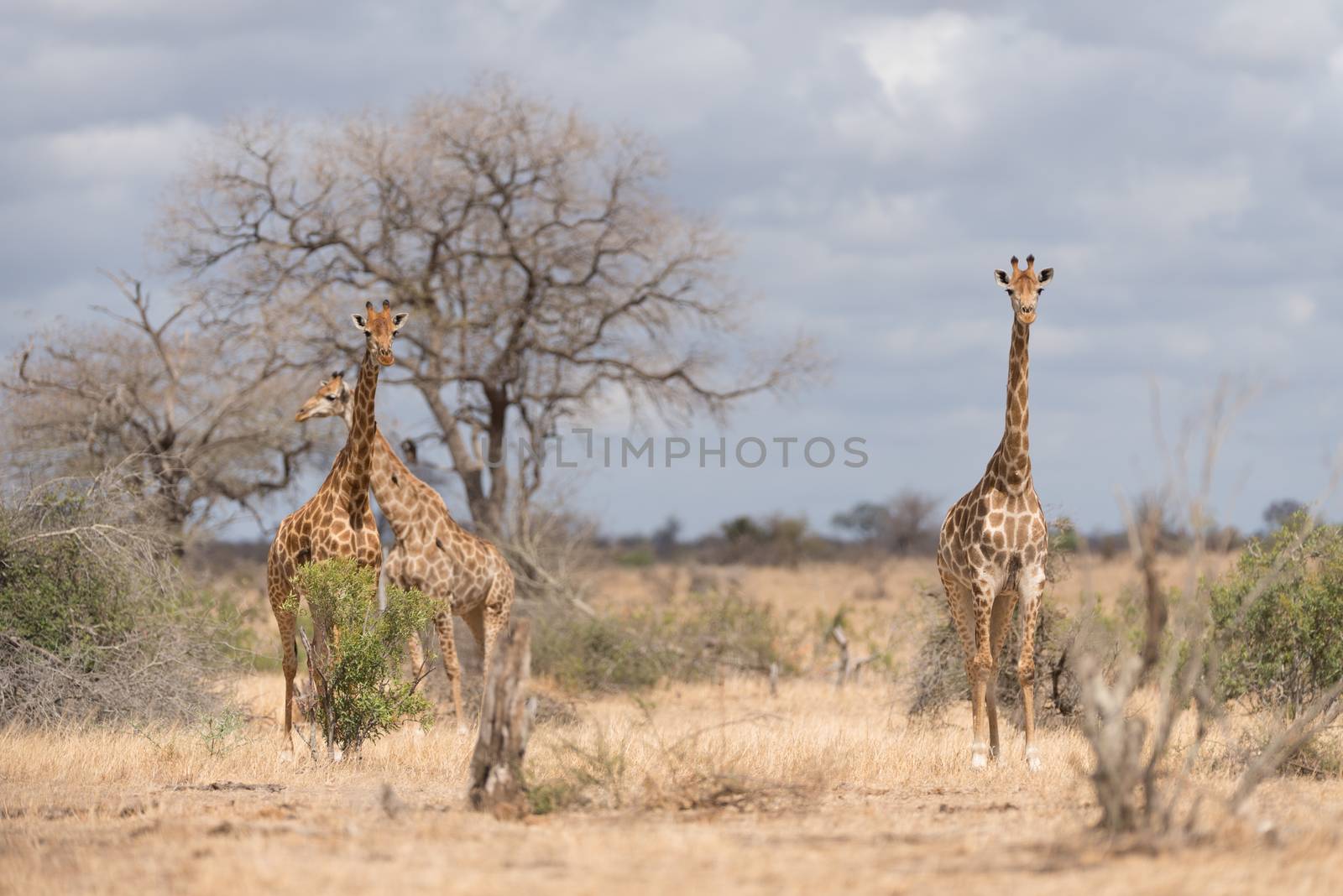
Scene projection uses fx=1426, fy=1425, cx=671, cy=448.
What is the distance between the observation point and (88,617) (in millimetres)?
12922

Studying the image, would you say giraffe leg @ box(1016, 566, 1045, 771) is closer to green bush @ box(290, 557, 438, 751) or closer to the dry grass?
the dry grass

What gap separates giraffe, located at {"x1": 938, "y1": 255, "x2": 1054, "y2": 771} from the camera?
34.3 feet

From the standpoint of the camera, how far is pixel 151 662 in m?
12.7

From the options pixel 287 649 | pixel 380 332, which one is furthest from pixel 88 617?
pixel 380 332

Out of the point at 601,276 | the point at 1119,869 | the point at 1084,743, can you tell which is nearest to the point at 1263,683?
the point at 1084,743

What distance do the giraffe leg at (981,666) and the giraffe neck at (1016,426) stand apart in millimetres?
826

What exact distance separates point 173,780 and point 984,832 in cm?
547

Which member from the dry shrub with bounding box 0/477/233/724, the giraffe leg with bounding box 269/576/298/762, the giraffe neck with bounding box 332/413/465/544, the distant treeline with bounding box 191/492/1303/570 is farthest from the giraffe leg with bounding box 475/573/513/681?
the distant treeline with bounding box 191/492/1303/570

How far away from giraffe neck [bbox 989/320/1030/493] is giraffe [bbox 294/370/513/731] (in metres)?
4.93

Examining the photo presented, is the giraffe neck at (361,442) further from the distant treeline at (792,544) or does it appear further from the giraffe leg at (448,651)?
the distant treeline at (792,544)

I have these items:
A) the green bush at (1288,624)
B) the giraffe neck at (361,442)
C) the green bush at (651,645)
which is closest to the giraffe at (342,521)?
the giraffe neck at (361,442)

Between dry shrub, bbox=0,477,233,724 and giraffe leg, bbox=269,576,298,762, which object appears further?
dry shrub, bbox=0,477,233,724

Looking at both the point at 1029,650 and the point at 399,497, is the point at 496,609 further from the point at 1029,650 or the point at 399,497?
the point at 1029,650

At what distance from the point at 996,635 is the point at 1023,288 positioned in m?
2.80
